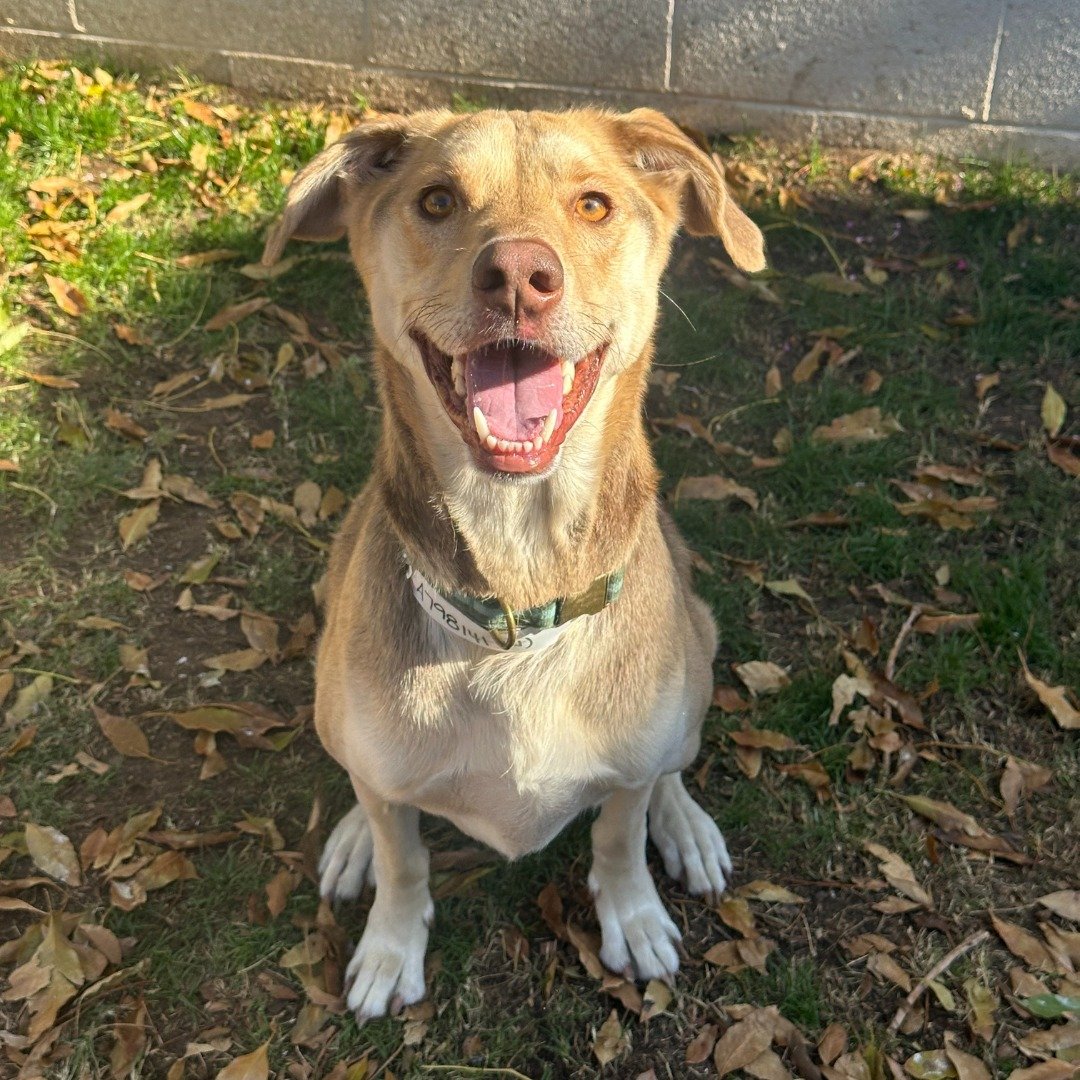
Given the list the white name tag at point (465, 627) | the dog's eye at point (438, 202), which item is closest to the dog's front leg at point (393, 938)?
the white name tag at point (465, 627)

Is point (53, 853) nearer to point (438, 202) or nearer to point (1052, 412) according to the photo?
point (438, 202)

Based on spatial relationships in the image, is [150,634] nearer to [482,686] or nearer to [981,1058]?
[482,686]

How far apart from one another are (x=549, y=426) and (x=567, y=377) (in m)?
0.13

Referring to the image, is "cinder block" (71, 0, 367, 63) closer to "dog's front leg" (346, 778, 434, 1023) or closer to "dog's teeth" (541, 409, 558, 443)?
"dog's teeth" (541, 409, 558, 443)

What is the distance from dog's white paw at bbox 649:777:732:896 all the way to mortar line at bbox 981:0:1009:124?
3.80 metres

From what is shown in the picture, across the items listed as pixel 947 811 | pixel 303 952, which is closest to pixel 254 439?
pixel 303 952

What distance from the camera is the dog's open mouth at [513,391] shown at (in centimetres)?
245

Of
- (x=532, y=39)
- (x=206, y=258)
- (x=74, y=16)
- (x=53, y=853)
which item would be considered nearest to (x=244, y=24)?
(x=74, y=16)

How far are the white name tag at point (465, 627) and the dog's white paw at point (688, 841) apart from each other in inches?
43.3

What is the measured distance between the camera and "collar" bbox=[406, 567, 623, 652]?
8.70ft

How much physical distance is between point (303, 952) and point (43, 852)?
89cm

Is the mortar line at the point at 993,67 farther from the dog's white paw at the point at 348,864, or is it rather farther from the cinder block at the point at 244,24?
the dog's white paw at the point at 348,864

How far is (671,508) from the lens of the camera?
4656 mm

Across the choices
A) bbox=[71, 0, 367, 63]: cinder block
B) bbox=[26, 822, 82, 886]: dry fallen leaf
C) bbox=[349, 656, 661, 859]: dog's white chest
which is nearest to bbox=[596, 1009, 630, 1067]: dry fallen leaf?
bbox=[349, 656, 661, 859]: dog's white chest
